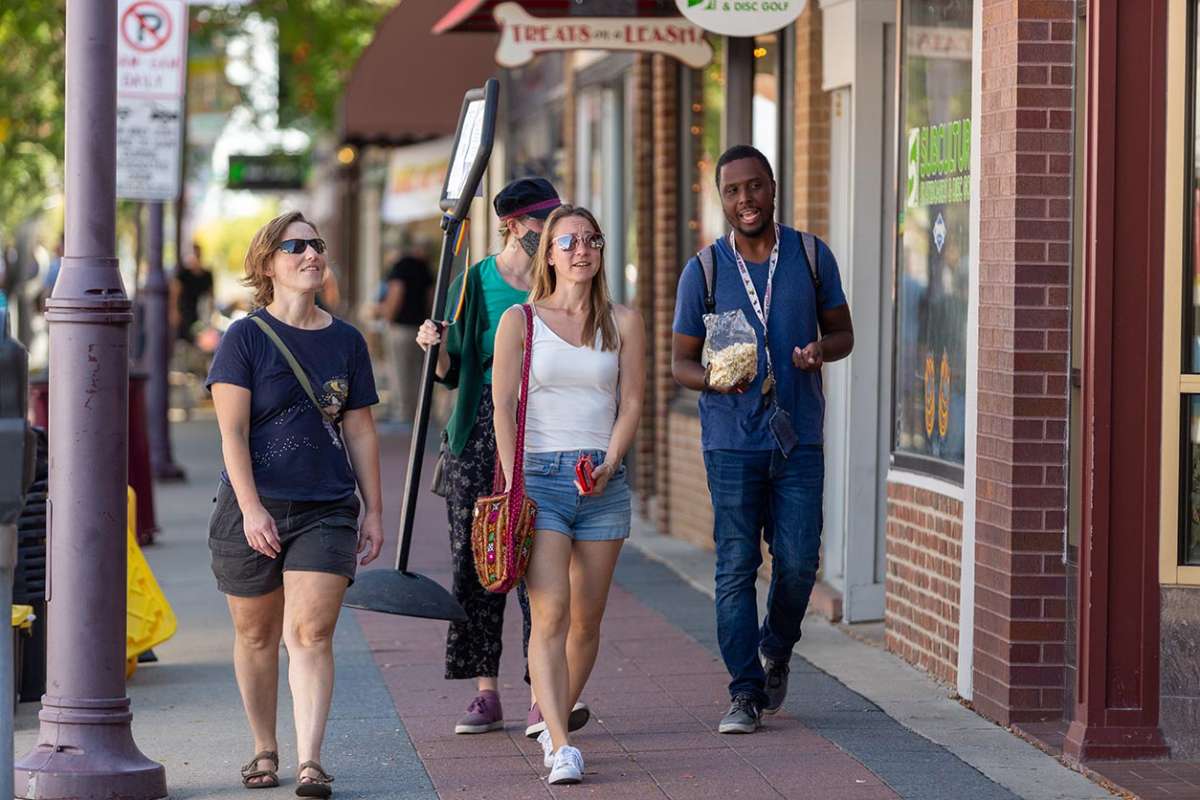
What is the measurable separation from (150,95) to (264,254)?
22.9 ft

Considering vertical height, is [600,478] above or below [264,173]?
below

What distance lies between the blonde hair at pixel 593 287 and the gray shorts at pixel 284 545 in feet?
3.03

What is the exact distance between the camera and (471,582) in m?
7.13

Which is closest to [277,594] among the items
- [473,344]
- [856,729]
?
[473,344]

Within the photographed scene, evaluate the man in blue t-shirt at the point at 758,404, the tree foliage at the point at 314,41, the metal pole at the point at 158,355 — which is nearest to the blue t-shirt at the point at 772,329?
the man in blue t-shirt at the point at 758,404

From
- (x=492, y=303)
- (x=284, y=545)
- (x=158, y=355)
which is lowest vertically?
(x=284, y=545)

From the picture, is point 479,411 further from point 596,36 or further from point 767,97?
point 767,97

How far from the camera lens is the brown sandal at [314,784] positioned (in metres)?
6.11

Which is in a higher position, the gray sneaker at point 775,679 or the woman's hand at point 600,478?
the woman's hand at point 600,478

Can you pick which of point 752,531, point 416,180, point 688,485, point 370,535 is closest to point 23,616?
point 370,535

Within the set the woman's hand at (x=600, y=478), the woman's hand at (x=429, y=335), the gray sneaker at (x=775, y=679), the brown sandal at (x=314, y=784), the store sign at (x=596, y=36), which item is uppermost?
the store sign at (x=596, y=36)

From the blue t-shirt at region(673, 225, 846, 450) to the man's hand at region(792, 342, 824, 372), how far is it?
7cm

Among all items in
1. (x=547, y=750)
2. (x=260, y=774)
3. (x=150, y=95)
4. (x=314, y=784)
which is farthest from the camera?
(x=150, y=95)

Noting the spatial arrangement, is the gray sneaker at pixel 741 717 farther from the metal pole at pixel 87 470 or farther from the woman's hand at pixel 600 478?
the metal pole at pixel 87 470
